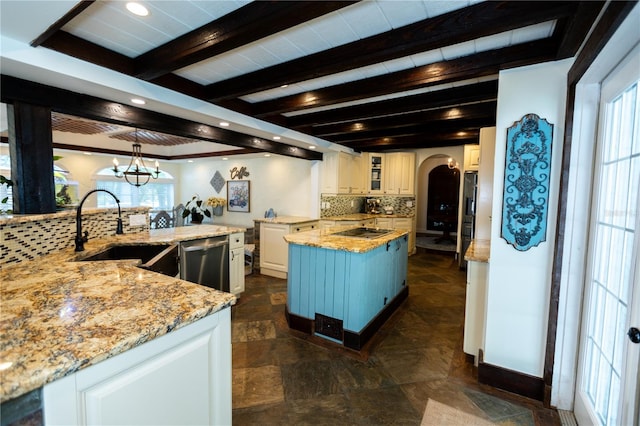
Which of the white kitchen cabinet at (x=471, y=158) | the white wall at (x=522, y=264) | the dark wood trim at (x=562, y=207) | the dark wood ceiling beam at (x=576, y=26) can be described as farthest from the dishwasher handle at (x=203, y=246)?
the white kitchen cabinet at (x=471, y=158)

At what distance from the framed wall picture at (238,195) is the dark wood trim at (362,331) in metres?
4.05

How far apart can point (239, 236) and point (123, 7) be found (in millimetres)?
2574

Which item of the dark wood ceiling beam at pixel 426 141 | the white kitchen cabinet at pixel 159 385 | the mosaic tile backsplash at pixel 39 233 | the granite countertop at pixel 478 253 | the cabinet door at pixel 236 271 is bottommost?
the cabinet door at pixel 236 271

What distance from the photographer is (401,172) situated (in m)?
6.04

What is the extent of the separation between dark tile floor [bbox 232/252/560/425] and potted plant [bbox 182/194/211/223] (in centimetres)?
419

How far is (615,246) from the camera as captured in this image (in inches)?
55.8

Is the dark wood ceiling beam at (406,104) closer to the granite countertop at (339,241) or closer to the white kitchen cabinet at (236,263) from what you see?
the granite countertop at (339,241)

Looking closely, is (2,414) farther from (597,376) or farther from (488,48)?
(488,48)

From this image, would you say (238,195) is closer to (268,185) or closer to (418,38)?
(268,185)

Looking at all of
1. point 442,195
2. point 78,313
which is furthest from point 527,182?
point 442,195

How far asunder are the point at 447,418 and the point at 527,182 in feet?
5.19

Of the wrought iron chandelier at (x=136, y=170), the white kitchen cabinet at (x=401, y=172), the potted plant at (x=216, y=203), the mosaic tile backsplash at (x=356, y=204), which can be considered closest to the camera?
the wrought iron chandelier at (x=136, y=170)

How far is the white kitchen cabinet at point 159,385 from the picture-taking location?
80 centimetres

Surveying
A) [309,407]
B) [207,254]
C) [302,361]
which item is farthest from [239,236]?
[309,407]
